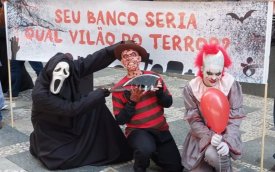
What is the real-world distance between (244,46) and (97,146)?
4.85 ft

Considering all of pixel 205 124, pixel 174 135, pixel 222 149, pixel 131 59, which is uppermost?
pixel 131 59

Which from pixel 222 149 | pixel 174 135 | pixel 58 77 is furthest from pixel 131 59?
pixel 174 135

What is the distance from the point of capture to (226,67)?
335cm

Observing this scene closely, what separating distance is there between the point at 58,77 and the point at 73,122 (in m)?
0.48

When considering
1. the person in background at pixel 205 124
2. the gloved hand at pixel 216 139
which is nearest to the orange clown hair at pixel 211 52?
the person in background at pixel 205 124

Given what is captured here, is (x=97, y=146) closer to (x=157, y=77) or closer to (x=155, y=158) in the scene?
(x=155, y=158)

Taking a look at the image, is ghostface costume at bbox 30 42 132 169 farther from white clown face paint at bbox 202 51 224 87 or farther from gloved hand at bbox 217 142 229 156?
gloved hand at bbox 217 142 229 156

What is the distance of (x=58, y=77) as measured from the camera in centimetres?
356

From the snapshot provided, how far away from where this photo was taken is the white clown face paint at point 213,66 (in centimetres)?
322

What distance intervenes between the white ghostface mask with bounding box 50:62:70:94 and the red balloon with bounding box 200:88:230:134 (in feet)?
3.71

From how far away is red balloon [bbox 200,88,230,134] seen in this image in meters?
3.11

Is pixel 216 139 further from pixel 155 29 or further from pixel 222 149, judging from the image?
pixel 155 29

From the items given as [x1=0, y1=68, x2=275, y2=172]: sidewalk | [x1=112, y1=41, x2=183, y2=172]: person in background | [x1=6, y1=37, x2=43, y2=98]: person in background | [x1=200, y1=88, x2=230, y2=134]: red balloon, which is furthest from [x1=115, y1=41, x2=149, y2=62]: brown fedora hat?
[x1=6, y1=37, x2=43, y2=98]: person in background

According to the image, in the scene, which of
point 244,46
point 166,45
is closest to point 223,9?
point 244,46
